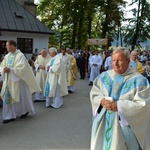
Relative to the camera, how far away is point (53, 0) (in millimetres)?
33219

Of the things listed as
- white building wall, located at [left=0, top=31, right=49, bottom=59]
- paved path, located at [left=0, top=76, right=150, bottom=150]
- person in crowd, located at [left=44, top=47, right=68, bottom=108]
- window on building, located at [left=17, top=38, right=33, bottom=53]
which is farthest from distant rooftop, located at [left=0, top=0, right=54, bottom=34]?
paved path, located at [left=0, top=76, right=150, bottom=150]

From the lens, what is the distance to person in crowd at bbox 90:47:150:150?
2.72 metres

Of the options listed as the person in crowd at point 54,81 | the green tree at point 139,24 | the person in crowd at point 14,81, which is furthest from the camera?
the green tree at point 139,24

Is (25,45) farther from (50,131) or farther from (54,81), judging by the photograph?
(50,131)

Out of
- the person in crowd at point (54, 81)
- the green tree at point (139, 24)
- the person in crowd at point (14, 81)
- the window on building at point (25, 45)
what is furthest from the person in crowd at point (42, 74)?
the green tree at point (139, 24)

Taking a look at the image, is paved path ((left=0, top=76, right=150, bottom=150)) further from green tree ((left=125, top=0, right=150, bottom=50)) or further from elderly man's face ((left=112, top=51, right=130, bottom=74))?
green tree ((left=125, top=0, right=150, bottom=50))

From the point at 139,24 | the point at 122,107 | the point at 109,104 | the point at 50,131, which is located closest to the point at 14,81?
the point at 50,131

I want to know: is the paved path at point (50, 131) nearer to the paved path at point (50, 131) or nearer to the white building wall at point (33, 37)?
the paved path at point (50, 131)

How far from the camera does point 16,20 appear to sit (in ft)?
75.5

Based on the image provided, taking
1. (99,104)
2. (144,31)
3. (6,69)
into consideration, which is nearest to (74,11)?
(144,31)

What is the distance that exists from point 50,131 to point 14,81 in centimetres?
142

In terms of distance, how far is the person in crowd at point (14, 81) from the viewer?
559cm

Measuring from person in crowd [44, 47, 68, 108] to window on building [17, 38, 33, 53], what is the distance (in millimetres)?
15996

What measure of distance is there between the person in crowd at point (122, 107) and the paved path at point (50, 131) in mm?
1560
